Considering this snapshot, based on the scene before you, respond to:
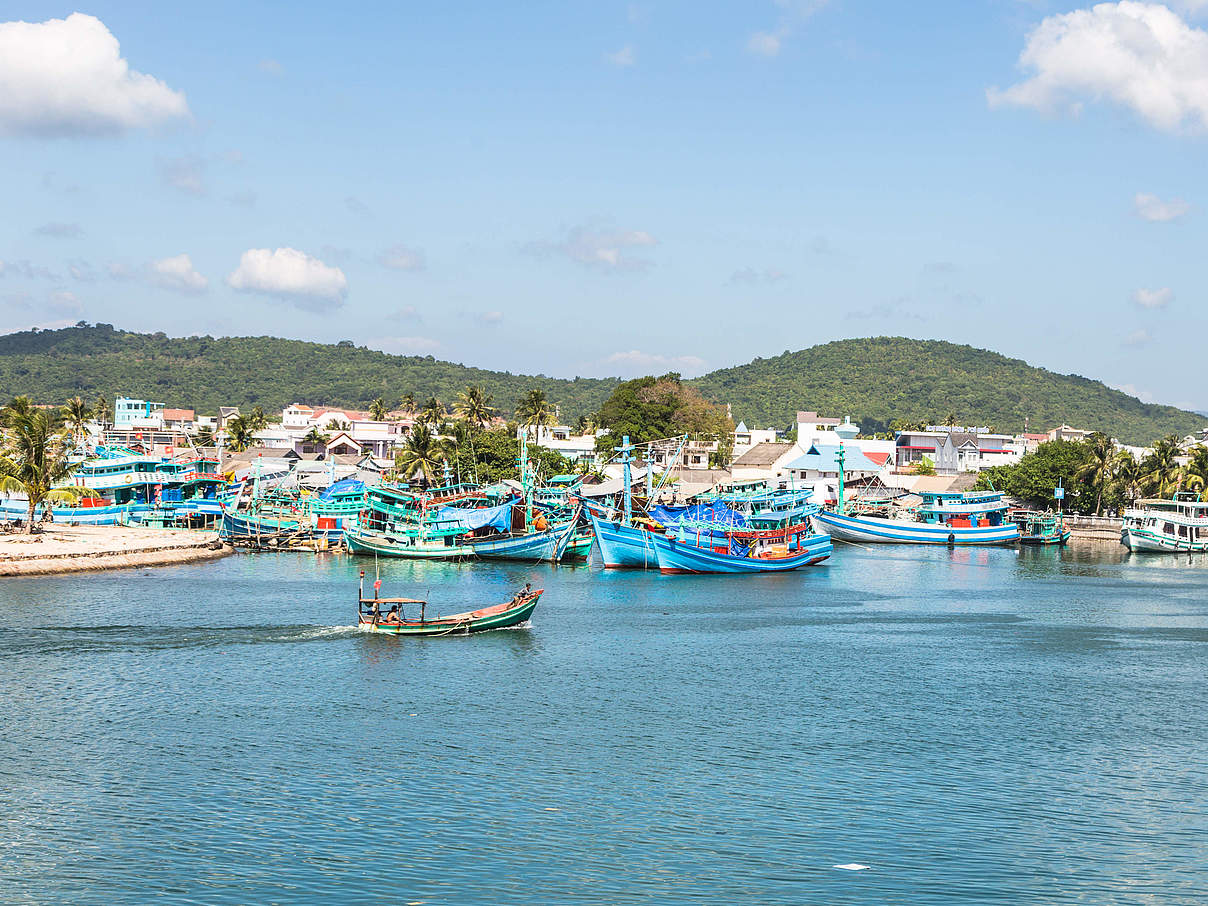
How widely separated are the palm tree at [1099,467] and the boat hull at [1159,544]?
16.6 metres

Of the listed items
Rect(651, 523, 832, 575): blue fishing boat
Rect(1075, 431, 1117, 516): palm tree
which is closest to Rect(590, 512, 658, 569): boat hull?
Rect(651, 523, 832, 575): blue fishing boat

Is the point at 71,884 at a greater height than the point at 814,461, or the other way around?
the point at 814,461

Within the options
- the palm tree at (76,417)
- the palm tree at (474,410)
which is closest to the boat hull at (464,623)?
the palm tree at (474,410)

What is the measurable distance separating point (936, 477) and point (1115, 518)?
1787cm

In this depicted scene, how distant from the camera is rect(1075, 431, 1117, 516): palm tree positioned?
113312 millimetres

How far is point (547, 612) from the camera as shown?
181 ft

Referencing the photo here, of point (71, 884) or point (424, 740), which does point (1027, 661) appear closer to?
point (424, 740)

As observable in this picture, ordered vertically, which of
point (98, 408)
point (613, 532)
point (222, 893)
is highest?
point (98, 408)

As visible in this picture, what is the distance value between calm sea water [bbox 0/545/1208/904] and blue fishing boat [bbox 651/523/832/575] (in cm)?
1777

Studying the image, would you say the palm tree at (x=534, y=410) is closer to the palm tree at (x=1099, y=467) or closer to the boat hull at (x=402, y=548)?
the boat hull at (x=402, y=548)

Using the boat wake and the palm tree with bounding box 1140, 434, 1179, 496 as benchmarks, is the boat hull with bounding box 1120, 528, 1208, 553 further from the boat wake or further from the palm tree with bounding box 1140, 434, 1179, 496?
Result: the boat wake

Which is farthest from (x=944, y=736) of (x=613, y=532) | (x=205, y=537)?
(x=205, y=537)

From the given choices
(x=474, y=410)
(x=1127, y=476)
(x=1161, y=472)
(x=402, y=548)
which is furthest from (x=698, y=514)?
(x=1127, y=476)

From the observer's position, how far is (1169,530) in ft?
323
